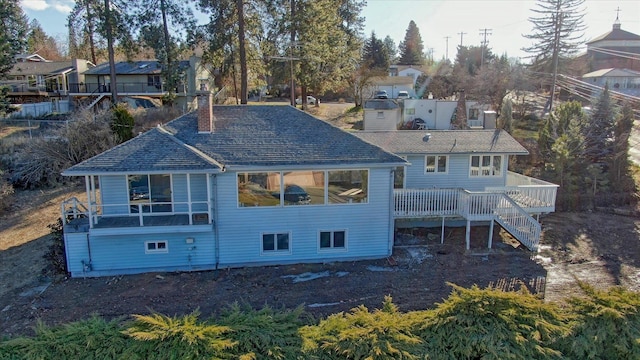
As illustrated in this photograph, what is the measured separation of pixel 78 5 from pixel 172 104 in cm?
964

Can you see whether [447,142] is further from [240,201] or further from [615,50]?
[615,50]

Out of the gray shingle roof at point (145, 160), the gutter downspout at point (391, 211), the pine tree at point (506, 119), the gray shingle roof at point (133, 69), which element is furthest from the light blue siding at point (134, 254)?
the gray shingle roof at point (133, 69)

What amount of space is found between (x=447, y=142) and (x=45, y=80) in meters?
45.7

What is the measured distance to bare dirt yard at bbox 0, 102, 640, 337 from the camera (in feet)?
41.2

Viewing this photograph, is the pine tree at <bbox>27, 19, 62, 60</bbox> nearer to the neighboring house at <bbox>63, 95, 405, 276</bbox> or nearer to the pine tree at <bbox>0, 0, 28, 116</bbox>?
the pine tree at <bbox>0, 0, 28, 116</bbox>

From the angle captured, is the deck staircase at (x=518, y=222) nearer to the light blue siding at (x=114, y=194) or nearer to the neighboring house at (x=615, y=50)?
the light blue siding at (x=114, y=194)

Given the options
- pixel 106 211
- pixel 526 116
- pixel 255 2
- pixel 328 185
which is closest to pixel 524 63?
pixel 526 116

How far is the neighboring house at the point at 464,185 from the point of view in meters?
17.0

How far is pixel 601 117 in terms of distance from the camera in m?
26.4

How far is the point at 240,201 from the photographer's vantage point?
15141mm

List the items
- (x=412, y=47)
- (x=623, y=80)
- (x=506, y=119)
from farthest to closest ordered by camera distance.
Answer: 1. (x=412, y=47)
2. (x=623, y=80)
3. (x=506, y=119)

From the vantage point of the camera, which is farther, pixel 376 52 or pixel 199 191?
pixel 376 52

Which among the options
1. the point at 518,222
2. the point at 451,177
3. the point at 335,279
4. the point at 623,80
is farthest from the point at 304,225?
the point at 623,80

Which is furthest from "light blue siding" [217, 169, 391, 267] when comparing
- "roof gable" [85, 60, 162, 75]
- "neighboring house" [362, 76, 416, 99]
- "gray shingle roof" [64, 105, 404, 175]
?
"neighboring house" [362, 76, 416, 99]
